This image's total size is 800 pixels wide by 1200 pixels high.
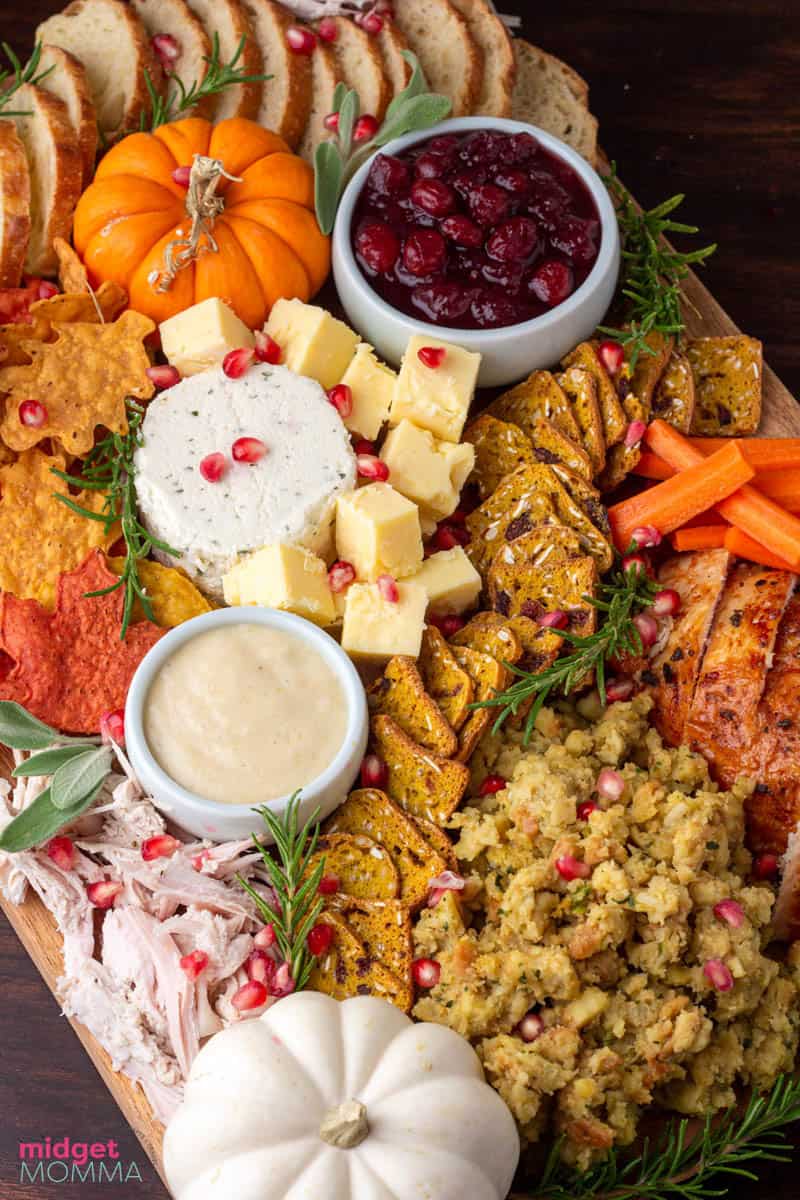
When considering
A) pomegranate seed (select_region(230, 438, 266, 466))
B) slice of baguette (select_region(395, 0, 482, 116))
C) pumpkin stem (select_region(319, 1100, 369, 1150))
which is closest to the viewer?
pumpkin stem (select_region(319, 1100, 369, 1150))

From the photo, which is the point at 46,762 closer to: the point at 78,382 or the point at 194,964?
the point at 194,964

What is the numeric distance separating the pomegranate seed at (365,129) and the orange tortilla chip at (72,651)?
1.73 metres

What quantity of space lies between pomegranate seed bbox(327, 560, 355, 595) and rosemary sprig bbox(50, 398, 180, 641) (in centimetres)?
47

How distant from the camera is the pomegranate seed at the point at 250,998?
11.2ft

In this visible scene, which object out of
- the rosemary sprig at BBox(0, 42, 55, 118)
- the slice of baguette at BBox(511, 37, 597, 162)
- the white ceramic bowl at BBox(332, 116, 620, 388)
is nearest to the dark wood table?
the slice of baguette at BBox(511, 37, 597, 162)

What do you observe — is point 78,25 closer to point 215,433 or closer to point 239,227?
point 239,227

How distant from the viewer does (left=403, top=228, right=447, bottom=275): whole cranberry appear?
4.11 m

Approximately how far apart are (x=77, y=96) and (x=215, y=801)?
2398 mm

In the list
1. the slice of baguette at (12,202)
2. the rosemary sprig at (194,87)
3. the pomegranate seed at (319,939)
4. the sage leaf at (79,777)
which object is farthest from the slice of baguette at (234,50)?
the pomegranate seed at (319,939)

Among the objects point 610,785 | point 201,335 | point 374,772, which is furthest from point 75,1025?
point 201,335

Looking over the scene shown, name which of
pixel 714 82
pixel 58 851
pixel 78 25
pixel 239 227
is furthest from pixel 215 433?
pixel 714 82

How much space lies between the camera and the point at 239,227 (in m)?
4.30

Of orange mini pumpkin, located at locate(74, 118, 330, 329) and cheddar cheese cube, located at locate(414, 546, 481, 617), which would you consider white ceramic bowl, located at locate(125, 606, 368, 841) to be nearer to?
cheddar cheese cube, located at locate(414, 546, 481, 617)

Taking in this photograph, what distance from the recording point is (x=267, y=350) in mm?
4215
